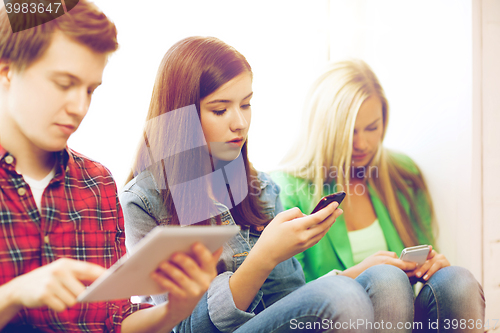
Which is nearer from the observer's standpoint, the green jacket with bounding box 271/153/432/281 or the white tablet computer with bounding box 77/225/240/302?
the white tablet computer with bounding box 77/225/240/302

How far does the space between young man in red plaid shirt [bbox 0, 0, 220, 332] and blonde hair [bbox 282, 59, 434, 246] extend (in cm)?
71

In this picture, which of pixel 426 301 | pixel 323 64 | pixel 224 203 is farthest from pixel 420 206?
pixel 224 203

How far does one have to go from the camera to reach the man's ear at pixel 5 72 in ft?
2.25

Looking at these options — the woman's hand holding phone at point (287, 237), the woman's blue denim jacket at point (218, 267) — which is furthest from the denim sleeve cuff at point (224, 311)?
the woman's hand holding phone at point (287, 237)

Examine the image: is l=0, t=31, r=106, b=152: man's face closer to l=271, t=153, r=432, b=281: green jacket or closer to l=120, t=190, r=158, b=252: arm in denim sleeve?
l=120, t=190, r=158, b=252: arm in denim sleeve

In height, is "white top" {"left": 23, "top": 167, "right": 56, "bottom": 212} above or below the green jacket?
above

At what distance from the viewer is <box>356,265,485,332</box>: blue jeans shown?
3.16ft

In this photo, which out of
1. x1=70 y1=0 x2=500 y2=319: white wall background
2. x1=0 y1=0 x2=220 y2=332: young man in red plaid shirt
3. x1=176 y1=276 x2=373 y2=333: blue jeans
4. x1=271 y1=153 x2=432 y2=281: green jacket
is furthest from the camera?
x1=271 y1=153 x2=432 y2=281: green jacket

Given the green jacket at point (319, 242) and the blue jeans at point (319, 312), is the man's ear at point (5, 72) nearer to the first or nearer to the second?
the blue jeans at point (319, 312)

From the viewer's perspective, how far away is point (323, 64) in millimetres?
1396

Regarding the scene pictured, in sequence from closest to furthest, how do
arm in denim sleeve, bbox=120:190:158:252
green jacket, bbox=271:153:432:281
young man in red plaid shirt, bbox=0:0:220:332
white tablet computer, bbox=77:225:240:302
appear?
white tablet computer, bbox=77:225:240:302 < young man in red plaid shirt, bbox=0:0:220:332 < arm in denim sleeve, bbox=120:190:158:252 < green jacket, bbox=271:153:432:281

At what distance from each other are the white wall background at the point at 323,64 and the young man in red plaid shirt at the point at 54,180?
12.0 inches

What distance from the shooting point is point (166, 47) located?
1123mm

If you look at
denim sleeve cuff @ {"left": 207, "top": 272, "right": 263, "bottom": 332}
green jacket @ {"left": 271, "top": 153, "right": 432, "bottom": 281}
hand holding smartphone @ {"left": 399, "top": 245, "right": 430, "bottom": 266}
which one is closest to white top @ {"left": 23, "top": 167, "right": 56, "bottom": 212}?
denim sleeve cuff @ {"left": 207, "top": 272, "right": 263, "bottom": 332}
